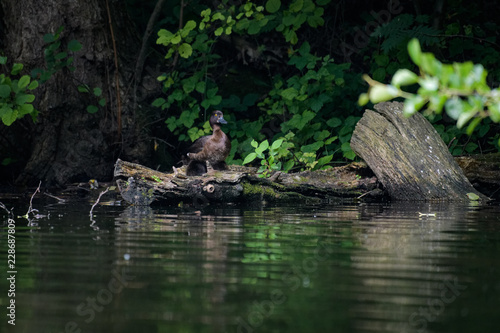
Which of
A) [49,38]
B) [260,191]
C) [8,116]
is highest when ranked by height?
[49,38]

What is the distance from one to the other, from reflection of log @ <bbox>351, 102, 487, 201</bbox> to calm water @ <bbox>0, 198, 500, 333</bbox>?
2409mm

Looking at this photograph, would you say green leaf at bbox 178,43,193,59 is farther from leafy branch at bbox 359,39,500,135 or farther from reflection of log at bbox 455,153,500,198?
leafy branch at bbox 359,39,500,135

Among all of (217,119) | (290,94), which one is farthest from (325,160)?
(217,119)

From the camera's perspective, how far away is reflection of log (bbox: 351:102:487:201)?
8594 mm

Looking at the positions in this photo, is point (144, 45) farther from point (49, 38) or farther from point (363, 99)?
point (363, 99)

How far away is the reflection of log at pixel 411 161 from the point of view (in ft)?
28.2

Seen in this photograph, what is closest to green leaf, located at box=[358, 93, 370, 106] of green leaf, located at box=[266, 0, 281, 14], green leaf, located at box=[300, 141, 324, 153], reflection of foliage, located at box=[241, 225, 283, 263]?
reflection of foliage, located at box=[241, 225, 283, 263]

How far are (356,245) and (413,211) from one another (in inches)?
109

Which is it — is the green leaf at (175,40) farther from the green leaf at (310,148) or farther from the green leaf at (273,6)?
the green leaf at (310,148)

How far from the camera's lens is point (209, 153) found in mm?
9539

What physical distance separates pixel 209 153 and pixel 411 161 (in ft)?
8.85

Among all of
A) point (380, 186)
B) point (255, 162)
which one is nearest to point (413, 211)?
point (380, 186)

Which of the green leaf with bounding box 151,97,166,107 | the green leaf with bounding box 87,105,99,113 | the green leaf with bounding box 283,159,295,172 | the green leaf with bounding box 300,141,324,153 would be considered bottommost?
the green leaf with bounding box 283,159,295,172

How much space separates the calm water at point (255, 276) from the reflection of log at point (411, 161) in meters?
2.41
